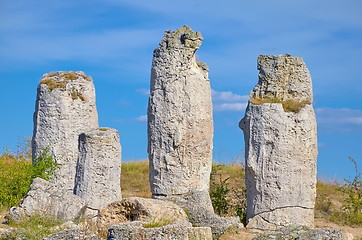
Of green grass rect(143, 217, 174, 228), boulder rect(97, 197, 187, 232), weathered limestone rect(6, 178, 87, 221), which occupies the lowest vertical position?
green grass rect(143, 217, 174, 228)

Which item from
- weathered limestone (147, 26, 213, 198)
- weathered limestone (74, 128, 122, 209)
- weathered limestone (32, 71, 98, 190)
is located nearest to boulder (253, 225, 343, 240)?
weathered limestone (147, 26, 213, 198)

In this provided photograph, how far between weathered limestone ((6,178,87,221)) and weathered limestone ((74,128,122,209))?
0.29m

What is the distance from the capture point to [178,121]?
14.2m

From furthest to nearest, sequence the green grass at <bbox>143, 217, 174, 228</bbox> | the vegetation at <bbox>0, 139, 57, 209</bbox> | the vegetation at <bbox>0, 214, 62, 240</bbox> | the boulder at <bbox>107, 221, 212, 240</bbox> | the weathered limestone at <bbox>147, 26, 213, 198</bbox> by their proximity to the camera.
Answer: the vegetation at <bbox>0, 139, 57, 209</bbox> < the weathered limestone at <bbox>147, 26, 213, 198</bbox> < the vegetation at <bbox>0, 214, 62, 240</bbox> < the green grass at <bbox>143, 217, 174, 228</bbox> < the boulder at <bbox>107, 221, 212, 240</bbox>

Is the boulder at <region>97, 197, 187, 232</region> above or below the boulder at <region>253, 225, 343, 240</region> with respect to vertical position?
above

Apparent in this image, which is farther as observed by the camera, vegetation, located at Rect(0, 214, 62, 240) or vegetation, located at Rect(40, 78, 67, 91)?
vegetation, located at Rect(40, 78, 67, 91)

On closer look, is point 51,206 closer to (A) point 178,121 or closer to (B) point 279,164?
(A) point 178,121

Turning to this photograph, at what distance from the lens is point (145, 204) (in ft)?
37.9

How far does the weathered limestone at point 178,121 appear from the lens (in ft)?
46.5

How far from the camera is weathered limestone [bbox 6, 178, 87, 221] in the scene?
13961mm

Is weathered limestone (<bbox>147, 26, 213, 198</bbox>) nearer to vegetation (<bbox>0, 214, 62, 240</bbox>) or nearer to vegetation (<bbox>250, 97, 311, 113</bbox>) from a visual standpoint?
vegetation (<bbox>250, 97, 311, 113</bbox>)

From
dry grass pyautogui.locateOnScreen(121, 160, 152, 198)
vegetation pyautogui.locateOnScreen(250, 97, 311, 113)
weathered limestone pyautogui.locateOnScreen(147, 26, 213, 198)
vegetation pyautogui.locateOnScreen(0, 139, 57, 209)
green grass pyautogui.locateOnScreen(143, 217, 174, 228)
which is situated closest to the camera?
green grass pyautogui.locateOnScreen(143, 217, 174, 228)

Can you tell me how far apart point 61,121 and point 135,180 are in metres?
5.53

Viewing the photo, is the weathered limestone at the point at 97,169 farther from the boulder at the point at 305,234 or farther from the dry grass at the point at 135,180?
the dry grass at the point at 135,180
